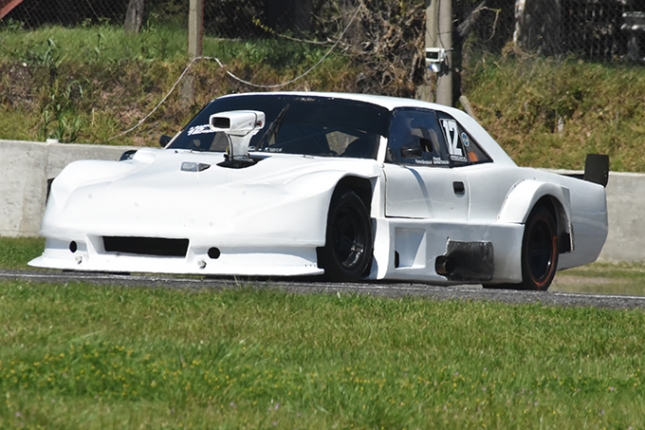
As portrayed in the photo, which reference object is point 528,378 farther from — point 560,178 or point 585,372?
point 560,178

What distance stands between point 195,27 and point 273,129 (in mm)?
9629

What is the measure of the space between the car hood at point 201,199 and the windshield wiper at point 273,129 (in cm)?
57

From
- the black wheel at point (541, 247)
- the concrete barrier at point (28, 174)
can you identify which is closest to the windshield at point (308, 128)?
the black wheel at point (541, 247)

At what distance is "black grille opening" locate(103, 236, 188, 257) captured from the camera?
24.7 ft

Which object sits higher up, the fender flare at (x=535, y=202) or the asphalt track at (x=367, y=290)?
the fender flare at (x=535, y=202)

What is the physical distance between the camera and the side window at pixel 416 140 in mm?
8633

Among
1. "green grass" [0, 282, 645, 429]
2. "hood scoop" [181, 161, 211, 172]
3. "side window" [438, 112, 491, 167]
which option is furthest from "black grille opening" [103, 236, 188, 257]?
"side window" [438, 112, 491, 167]

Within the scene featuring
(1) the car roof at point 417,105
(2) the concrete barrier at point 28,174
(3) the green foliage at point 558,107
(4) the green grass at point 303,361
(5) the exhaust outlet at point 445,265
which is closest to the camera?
(4) the green grass at point 303,361

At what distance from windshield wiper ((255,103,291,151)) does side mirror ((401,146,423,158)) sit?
0.88m

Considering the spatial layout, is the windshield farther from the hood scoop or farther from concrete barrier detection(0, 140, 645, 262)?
concrete barrier detection(0, 140, 645, 262)

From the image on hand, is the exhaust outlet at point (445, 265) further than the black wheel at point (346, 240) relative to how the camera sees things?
Yes

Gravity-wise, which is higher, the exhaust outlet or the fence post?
the fence post

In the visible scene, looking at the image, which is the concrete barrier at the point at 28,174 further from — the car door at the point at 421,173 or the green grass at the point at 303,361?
the green grass at the point at 303,361

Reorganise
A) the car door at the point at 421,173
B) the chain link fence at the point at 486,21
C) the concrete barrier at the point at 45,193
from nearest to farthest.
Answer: the car door at the point at 421,173, the concrete barrier at the point at 45,193, the chain link fence at the point at 486,21
